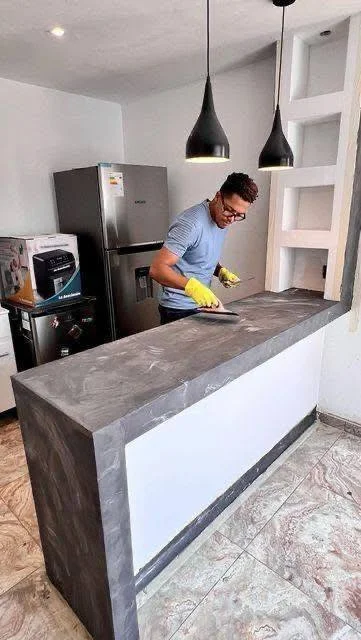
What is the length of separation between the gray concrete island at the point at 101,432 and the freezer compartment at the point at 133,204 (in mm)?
1495

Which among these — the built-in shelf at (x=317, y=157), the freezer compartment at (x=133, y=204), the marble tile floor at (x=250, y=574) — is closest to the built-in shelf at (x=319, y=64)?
the built-in shelf at (x=317, y=157)

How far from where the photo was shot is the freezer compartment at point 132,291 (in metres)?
2.84

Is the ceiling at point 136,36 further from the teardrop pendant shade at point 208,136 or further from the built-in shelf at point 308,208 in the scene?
the built-in shelf at point 308,208

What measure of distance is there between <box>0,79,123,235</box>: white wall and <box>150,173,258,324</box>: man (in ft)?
4.96

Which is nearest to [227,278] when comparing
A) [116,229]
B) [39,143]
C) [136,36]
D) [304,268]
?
[304,268]

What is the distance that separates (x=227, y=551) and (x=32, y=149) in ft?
9.62

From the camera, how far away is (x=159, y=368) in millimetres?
1239

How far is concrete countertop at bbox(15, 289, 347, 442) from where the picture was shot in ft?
3.28

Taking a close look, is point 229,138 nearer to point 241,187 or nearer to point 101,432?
point 241,187

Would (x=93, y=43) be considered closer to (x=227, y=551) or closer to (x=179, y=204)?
(x=179, y=204)

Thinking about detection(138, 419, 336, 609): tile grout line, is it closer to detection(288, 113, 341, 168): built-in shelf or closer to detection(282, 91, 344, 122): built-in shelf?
detection(288, 113, 341, 168): built-in shelf

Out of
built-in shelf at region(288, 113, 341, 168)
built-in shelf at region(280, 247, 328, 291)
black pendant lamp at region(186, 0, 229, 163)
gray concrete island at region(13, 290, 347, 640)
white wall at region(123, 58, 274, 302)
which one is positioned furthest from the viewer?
white wall at region(123, 58, 274, 302)

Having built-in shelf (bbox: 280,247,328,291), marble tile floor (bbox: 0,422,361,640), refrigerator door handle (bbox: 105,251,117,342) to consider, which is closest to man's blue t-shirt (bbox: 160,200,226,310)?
built-in shelf (bbox: 280,247,328,291)

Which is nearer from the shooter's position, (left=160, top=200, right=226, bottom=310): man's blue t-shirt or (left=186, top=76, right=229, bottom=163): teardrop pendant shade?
(left=186, top=76, right=229, bottom=163): teardrop pendant shade
